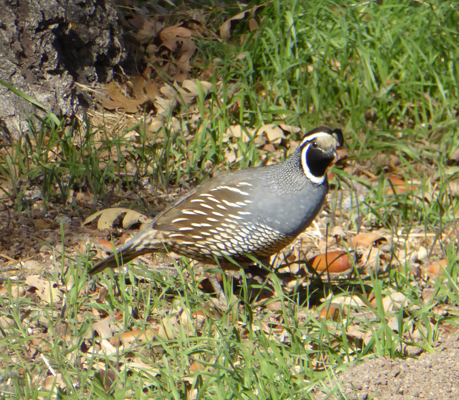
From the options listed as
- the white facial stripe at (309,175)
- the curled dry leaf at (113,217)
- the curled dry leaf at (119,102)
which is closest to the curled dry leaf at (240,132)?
the curled dry leaf at (119,102)

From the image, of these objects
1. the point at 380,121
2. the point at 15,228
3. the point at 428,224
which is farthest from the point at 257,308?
the point at 380,121

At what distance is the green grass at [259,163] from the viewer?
2.94 meters

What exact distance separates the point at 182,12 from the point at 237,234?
11.9 feet

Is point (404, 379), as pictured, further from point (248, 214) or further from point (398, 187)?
point (398, 187)

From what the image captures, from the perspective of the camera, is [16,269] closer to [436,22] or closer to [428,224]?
[428,224]

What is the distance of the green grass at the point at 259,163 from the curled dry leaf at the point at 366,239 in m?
0.13

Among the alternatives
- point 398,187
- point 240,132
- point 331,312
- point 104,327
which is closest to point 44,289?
point 104,327

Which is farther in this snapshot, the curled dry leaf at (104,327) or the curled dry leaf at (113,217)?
the curled dry leaf at (113,217)

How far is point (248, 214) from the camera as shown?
359 cm

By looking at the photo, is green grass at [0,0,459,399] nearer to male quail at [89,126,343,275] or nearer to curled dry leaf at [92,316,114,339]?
curled dry leaf at [92,316,114,339]

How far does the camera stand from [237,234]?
11.8 feet

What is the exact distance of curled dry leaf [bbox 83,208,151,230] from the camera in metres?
4.37

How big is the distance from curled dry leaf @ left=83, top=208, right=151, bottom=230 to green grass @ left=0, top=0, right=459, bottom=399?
0.21m

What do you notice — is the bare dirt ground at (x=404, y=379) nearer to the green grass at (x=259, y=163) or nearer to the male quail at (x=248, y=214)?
the green grass at (x=259, y=163)
